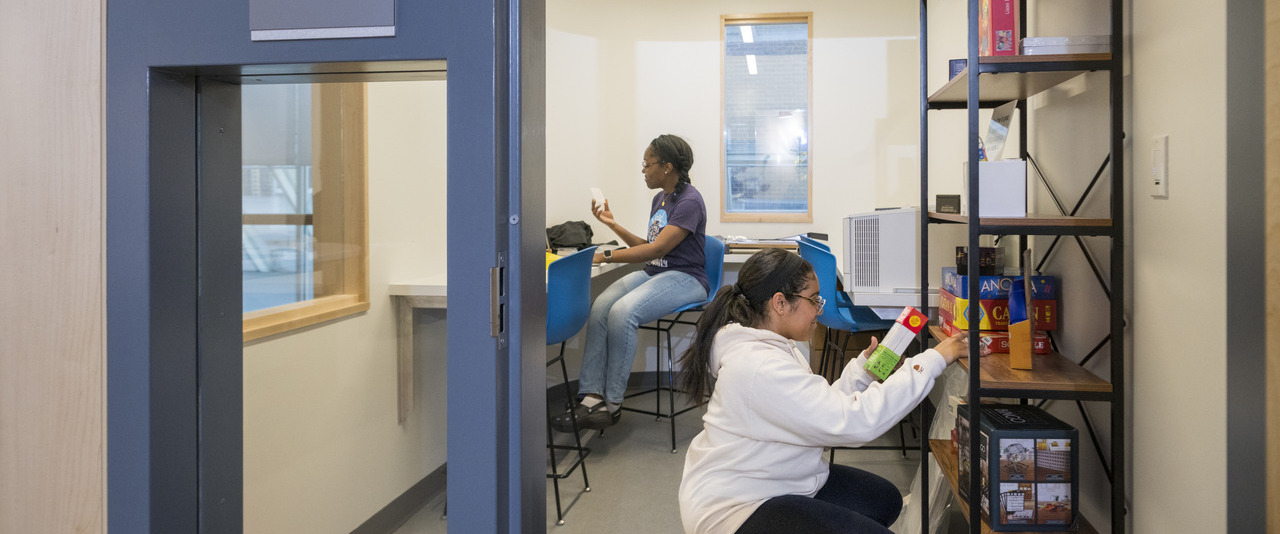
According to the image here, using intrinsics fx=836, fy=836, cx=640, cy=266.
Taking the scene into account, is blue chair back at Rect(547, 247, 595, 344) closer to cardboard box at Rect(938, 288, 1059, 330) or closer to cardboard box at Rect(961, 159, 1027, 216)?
cardboard box at Rect(938, 288, 1059, 330)

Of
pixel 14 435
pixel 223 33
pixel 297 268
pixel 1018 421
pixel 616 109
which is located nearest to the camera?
pixel 223 33

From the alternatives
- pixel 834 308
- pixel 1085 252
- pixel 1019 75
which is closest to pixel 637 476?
pixel 834 308

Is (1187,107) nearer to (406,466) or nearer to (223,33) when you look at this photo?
(406,466)

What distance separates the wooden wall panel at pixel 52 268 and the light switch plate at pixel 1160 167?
74.8 inches

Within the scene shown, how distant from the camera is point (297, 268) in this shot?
1.23 meters

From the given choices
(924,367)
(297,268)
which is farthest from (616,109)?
(297,268)

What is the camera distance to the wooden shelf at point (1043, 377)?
1.90m

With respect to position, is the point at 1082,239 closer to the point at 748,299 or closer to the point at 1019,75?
the point at 1019,75

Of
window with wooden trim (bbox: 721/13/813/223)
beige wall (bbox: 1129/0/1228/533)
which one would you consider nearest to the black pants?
beige wall (bbox: 1129/0/1228/533)

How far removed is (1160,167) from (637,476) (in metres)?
2.26

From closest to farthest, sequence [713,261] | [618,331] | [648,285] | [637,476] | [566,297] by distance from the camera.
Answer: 1. [566,297]
2. [637,476]
3. [618,331]
4. [648,285]
5. [713,261]

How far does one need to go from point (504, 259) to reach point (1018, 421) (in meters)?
1.52

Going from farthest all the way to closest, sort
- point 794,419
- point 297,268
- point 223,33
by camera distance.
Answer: point 794,419 → point 297,268 → point 223,33

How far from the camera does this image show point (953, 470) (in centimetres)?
228
